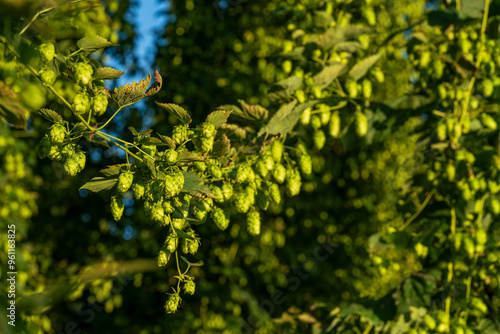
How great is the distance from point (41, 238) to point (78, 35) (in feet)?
9.15

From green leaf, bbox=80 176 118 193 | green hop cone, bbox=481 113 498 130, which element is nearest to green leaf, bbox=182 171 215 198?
green leaf, bbox=80 176 118 193

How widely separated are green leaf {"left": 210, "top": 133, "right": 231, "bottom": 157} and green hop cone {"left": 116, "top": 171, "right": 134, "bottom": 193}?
0.74 feet

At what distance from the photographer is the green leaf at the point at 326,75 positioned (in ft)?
5.22

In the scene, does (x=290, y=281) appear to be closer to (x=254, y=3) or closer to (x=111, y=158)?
(x=111, y=158)

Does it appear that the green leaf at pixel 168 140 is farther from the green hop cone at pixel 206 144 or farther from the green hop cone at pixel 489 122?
the green hop cone at pixel 489 122

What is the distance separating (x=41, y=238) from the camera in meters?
3.59

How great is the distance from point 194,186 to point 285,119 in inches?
19.0

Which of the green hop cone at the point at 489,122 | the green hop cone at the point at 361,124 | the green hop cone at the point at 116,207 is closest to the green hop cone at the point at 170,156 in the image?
the green hop cone at the point at 116,207

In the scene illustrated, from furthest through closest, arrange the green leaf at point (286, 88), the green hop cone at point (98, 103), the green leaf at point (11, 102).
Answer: the green leaf at point (286, 88) → the green hop cone at point (98, 103) → the green leaf at point (11, 102)

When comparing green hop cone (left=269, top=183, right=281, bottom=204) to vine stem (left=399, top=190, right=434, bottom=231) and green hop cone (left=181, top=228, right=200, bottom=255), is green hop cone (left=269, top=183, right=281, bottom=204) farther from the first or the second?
vine stem (left=399, top=190, right=434, bottom=231)

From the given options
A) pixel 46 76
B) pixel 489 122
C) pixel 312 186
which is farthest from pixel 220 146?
pixel 312 186

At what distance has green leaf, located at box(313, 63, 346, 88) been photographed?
5.22 ft

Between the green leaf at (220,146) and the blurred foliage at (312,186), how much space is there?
0.80 feet

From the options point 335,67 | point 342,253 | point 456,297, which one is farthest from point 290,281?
point 335,67
